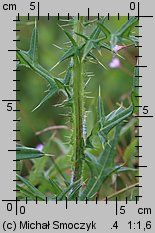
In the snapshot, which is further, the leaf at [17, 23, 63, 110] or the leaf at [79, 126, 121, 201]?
the leaf at [79, 126, 121, 201]

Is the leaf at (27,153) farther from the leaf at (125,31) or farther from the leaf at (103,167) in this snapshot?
the leaf at (125,31)

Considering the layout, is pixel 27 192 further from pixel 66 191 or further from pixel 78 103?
pixel 78 103

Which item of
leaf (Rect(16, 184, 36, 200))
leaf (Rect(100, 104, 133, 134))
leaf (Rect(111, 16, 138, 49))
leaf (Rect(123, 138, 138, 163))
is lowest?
leaf (Rect(16, 184, 36, 200))

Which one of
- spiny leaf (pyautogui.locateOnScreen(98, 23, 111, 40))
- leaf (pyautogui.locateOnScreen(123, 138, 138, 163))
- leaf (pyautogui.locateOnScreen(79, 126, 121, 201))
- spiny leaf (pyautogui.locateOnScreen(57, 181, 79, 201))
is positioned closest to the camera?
spiny leaf (pyautogui.locateOnScreen(98, 23, 111, 40))

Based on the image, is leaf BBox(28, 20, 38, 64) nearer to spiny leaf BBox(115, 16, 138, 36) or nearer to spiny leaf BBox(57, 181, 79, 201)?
spiny leaf BBox(115, 16, 138, 36)

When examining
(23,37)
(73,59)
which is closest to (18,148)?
(73,59)

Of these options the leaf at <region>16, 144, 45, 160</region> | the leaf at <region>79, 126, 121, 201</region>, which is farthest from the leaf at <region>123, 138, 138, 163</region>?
the leaf at <region>16, 144, 45, 160</region>

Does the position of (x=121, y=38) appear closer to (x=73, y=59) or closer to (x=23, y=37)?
(x=73, y=59)

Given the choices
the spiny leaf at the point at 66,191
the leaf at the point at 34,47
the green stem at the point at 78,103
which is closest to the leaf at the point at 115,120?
the green stem at the point at 78,103
